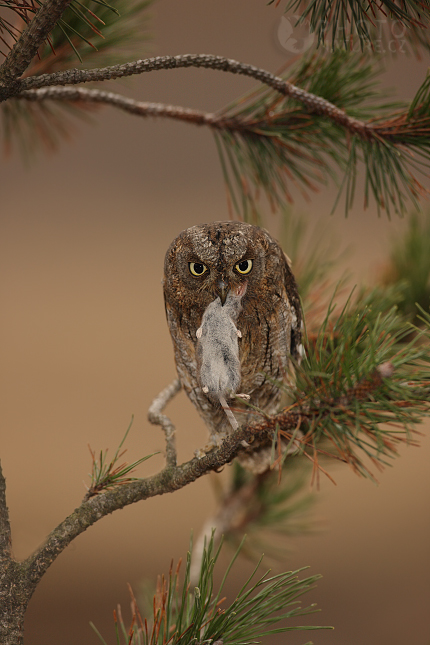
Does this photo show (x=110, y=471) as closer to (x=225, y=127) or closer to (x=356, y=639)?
Answer: (x=225, y=127)

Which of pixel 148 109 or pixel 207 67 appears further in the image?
pixel 148 109

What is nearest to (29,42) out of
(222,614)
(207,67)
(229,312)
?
(207,67)

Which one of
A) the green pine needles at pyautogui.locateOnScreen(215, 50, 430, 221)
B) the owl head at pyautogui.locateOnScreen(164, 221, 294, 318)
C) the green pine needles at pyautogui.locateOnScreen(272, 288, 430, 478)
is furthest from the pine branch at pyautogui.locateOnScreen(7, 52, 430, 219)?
A: the green pine needles at pyautogui.locateOnScreen(272, 288, 430, 478)

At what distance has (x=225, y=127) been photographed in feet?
2.31

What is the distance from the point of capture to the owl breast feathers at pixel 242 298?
0.49 meters

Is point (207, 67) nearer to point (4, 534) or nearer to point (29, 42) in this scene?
point (29, 42)

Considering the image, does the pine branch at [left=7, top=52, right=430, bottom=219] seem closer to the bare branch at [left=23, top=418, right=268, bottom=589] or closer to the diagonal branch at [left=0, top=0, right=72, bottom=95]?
the diagonal branch at [left=0, top=0, right=72, bottom=95]

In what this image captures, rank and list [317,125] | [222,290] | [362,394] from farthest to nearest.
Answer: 1. [317,125]
2. [222,290]
3. [362,394]

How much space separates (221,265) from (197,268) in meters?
0.03

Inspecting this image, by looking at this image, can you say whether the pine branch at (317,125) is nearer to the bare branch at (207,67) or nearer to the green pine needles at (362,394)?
the bare branch at (207,67)

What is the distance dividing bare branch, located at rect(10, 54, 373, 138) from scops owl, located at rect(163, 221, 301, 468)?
0.52 feet

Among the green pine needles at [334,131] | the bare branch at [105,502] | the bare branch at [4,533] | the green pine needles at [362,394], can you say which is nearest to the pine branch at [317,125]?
the green pine needles at [334,131]

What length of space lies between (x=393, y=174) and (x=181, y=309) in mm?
324

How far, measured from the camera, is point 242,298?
55 centimetres
